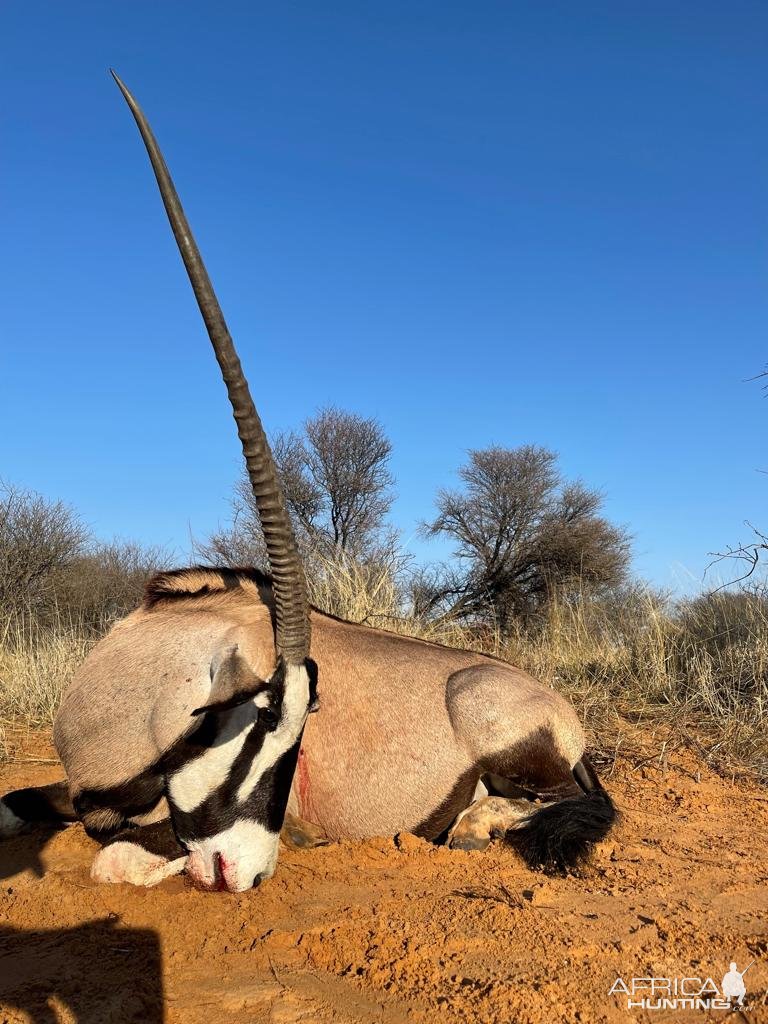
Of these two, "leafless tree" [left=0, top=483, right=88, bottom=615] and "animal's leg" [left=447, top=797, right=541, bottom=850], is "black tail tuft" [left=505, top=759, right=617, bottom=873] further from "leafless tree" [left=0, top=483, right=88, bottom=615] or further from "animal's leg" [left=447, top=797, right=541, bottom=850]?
"leafless tree" [left=0, top=483, right=88, bottom=615]

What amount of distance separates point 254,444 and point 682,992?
238 cm

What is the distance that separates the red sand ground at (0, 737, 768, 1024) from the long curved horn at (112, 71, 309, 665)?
104 centimetres

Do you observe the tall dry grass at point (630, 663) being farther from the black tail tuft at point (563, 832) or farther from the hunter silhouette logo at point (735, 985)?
the hunter silhouette logo at point (735, 985)

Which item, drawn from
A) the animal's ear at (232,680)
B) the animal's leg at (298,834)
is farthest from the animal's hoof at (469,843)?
the animal's ear at (232,680)

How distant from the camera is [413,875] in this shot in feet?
12.0

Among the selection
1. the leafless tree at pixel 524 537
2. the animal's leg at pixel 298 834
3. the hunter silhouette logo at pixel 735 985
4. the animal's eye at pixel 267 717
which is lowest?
the animal's leg at pixel 298 834

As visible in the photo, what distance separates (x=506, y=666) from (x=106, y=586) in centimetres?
1313

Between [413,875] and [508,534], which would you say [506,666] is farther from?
[508,534]

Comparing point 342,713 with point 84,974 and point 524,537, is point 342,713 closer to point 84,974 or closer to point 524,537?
point 84,974

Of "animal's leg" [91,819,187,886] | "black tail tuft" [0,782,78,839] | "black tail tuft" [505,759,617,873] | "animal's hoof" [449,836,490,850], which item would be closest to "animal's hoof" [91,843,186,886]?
"animal's leg" [91,819,187,886]

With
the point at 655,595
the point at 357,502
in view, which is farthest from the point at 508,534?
the point at 655,595

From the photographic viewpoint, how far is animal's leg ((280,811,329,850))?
399cm

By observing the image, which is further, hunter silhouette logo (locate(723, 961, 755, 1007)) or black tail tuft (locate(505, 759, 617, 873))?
black tail tuft (locate(505, 759, 617, 873))

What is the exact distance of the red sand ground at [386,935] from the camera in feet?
8.04
